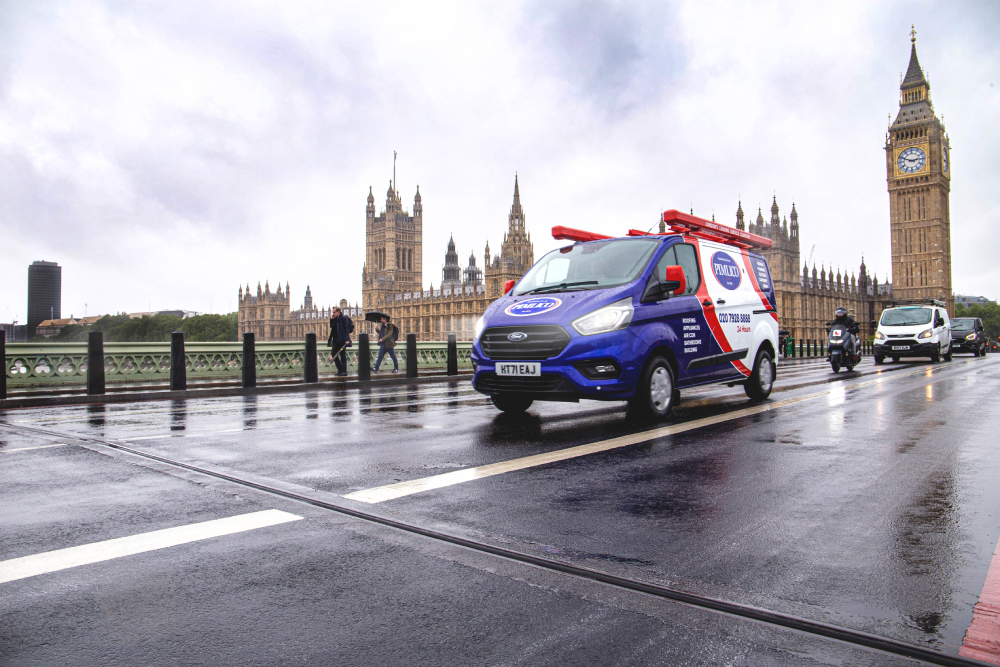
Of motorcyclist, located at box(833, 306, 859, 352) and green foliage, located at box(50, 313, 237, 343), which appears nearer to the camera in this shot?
motorcyclist, located at box(833, 306, 859, 352)

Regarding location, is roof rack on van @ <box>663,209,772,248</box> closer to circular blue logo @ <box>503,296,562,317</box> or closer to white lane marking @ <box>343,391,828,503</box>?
circular blue logo @ <box>503,296,562,317</box>

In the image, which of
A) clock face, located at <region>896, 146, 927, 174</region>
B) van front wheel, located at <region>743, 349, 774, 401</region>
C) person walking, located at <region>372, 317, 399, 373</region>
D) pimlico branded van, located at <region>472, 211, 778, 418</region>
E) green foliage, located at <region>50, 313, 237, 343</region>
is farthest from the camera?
green foliage, located at <region>50, 313, 237, 343</region>

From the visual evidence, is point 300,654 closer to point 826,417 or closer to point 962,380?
point 826,417

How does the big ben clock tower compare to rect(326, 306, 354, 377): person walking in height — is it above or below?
above

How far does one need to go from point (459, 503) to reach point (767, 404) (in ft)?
20.6

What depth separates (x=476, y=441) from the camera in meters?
5.75

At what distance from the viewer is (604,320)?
6.53 metres

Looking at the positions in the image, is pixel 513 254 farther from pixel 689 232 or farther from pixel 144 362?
pixel 689 232

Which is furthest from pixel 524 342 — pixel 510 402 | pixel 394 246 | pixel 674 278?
pixel 394 246

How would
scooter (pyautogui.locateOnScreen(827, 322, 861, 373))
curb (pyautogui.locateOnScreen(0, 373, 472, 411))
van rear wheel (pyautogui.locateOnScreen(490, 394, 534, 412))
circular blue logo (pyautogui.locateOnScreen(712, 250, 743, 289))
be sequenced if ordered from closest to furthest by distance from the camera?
van rear wheel (pyautogui.locateOnScreen(490, 394, 534, 412)), circular blue logo (pyautogui.locateOnScreen(712, 250, 743, 289)), curb (pyautogui.locateOnScreen(0, 373, 472, 411)), scooter (pyautogui.locateOnScreen(827, 322, 861, 373))

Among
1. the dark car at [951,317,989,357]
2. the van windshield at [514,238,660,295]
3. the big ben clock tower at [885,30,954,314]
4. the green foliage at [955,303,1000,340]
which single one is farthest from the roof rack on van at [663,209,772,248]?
the green foliage at [955,303,1000,340]

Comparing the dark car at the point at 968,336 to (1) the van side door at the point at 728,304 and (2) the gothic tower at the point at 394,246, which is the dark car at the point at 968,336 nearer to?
(1) the van side door at the point at 728,304

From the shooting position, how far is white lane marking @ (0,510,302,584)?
2.66 meters

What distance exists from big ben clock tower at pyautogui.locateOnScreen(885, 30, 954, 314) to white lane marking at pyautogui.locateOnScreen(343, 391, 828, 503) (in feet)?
358
